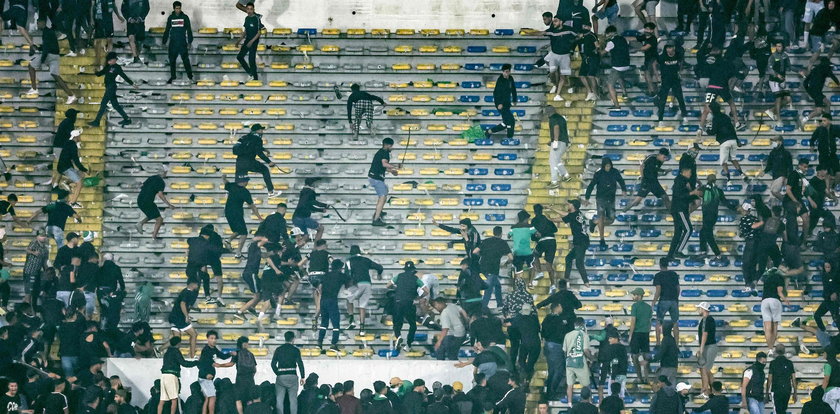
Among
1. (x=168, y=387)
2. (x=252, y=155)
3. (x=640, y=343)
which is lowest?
(x=168, y=387)

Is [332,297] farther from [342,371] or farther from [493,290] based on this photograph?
[493,290]

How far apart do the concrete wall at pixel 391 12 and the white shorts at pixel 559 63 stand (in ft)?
5.60

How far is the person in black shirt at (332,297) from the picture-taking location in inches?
1109

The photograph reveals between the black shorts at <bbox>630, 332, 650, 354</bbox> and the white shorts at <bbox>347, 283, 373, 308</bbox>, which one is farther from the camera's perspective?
the white shorts at <bbox>347, 283, 373, 308</bbox>

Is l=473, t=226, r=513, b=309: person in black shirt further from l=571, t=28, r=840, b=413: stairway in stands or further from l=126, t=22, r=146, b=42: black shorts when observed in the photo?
l=126, t=22, r=146, b=42: black shorts

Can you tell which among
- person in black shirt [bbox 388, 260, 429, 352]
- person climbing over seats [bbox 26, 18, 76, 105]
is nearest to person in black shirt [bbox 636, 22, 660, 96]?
person in black shirt [bbox 388, 260, 429, 352]

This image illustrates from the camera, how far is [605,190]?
2983 cm

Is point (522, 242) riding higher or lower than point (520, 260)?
higher

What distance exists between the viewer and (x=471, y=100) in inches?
1264

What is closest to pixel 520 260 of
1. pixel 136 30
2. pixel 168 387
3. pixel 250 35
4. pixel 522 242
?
pixel 522 242

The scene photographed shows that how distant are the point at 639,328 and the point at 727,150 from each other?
4.73m

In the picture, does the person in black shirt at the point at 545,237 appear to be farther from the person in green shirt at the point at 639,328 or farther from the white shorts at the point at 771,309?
the white shorts at the point at 771,309

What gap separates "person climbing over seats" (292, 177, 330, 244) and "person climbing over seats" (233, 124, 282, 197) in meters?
0.97

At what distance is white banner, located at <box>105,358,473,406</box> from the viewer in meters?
27.2
